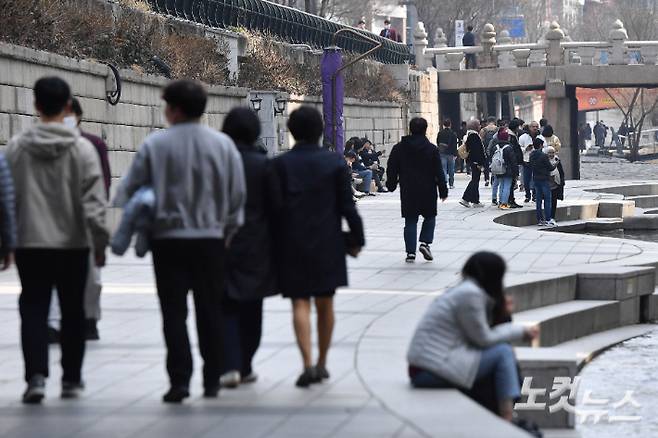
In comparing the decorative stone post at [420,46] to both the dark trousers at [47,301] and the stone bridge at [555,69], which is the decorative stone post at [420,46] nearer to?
the stone bridge at [555,69]

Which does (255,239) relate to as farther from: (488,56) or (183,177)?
(488,56)

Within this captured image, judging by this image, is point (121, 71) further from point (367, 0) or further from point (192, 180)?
point (367, 0)

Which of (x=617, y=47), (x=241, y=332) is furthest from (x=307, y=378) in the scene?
(x=617, y=47)

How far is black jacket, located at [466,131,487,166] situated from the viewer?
28.2m

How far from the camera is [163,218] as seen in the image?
8289mm

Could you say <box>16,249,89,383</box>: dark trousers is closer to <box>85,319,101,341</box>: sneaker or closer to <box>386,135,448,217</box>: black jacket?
<box>85,319,101,341</box>: sneaker

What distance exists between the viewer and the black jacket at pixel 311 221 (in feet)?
29.4

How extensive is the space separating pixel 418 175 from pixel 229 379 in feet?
26.9

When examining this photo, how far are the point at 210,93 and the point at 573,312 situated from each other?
14498 mm

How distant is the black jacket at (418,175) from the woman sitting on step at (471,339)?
26.3ft

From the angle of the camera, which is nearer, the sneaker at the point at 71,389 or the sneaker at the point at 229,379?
the sneaker at the point at 71,389

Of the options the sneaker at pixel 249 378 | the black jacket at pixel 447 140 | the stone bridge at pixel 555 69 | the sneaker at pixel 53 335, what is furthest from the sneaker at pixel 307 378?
the stone bridge at pixel 555 69

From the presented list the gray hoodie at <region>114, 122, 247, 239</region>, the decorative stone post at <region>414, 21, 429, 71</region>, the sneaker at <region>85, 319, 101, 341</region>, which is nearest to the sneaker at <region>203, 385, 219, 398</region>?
the gray hoodie at <region>114, 122, 247, 239</region>

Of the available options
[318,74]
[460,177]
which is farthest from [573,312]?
[460,177]
